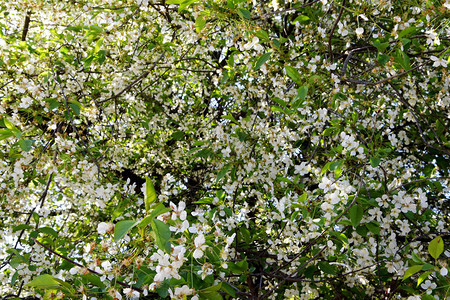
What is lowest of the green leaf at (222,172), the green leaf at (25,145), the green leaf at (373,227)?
the green leaf at (373,227)

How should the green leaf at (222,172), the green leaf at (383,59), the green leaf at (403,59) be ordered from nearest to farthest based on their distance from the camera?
the green leaf at (403,59) < the green leaf at (383,59) < the green leaf at (222,172)

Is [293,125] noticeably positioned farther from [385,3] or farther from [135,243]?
[135,243]

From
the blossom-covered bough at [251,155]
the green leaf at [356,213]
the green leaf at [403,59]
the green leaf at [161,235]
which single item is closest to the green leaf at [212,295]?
the blossom-covered bough at [251,155]

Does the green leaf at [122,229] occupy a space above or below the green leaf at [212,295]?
above

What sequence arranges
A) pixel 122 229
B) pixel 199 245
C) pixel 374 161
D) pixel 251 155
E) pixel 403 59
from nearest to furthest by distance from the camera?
pixel 122 229 → pixel 199 245 → pixel 374 161 → pixel 403 59 → pixel 251 155

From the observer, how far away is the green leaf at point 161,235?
1.20m

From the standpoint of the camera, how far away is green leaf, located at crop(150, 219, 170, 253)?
1.20 metres

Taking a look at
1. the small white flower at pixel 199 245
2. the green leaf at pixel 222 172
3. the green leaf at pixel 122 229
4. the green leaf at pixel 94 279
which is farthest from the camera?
the green leaf at pixel 222 172

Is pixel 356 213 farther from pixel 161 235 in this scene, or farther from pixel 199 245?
pixel 161 235

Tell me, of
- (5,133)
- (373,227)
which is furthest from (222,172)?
(5,133)

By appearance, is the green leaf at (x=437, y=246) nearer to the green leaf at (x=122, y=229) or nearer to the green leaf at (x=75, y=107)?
the green leaf at (x=122, y=229)

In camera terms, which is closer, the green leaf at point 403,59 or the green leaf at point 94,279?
the green leaf at point 94,279

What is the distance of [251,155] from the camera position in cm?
304

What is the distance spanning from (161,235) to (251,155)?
1.89 meters
